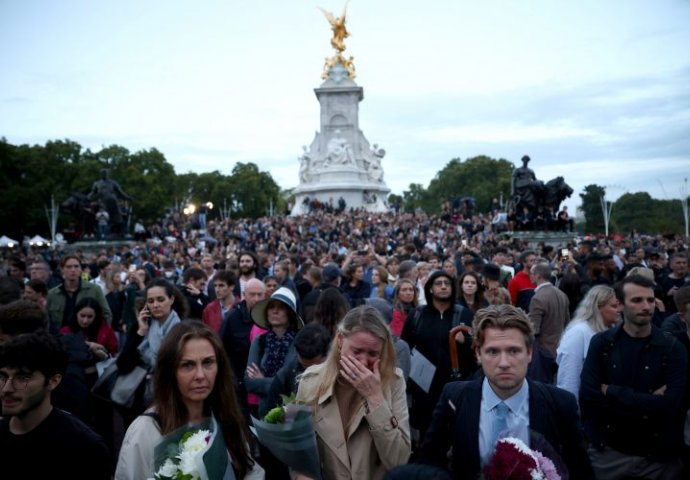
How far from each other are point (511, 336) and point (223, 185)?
283ft

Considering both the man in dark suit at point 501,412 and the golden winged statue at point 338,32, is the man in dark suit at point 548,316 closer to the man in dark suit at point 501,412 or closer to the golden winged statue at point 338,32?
the man in dark suit at point 501,412

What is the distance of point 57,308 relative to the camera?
7.52 m

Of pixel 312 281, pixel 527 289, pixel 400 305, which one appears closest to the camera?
pixel 400 305

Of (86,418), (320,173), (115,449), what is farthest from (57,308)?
(320,173)

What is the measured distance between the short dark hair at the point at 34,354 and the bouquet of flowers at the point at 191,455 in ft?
2.69

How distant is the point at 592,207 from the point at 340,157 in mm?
31802

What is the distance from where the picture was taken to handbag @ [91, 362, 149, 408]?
467cm

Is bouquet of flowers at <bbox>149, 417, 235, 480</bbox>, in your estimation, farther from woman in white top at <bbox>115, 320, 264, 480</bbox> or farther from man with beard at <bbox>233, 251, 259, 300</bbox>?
man with beard at <bbox>233, 251, 259, 300</bbox>

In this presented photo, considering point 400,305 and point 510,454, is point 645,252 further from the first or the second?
point 510,454

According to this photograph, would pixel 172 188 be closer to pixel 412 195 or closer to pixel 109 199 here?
pixel 109 199

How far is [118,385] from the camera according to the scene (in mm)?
4738

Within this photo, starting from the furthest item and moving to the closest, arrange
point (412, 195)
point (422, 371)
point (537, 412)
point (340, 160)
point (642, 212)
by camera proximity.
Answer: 1. point (412, 195)
2. point (642, 212)
3. point (340, 160)
4. point (422, 371)
5. point (537, 412)

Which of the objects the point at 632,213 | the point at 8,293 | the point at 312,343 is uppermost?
the point at 632,213

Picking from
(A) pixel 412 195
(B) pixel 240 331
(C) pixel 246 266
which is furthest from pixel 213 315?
(A) pixel 412 195
